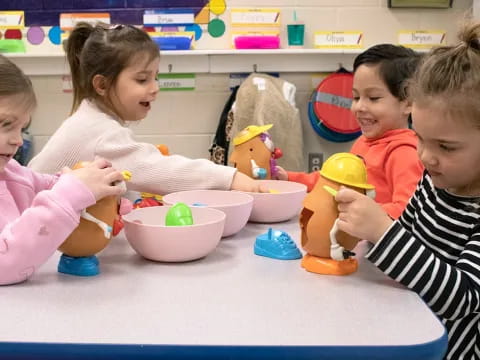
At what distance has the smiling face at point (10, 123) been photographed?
2.73ft

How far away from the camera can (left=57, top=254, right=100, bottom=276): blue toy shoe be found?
31.0 inches

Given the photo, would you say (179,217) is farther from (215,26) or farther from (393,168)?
(215,26)

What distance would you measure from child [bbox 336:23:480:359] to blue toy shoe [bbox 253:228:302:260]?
13 centimetres

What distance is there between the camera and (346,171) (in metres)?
0.79

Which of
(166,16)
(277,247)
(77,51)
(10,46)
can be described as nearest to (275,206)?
(277,247)

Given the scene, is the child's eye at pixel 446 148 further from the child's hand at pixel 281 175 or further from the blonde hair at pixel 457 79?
the child's hand at pixel 281 175

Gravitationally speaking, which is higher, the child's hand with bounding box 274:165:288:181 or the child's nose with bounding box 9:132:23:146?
the child's nose with bounding box 9:132:23:146

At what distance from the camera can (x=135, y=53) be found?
1405 mm

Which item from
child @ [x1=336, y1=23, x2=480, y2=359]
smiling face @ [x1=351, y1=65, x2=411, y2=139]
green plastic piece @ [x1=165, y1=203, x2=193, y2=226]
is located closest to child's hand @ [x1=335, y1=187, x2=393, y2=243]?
child @ [x1=336, y1=23, x2=480, y2=359]

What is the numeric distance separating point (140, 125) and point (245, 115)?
1.54ft

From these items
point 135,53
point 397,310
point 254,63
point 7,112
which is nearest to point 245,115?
point 254,63

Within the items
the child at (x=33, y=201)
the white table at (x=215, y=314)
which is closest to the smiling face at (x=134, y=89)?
the child at (x=33, y=201)

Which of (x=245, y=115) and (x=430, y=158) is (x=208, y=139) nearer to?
(x=245, y=115)

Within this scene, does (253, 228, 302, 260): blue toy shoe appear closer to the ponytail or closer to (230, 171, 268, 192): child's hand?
(230, 171, 268, 192): child's hand
